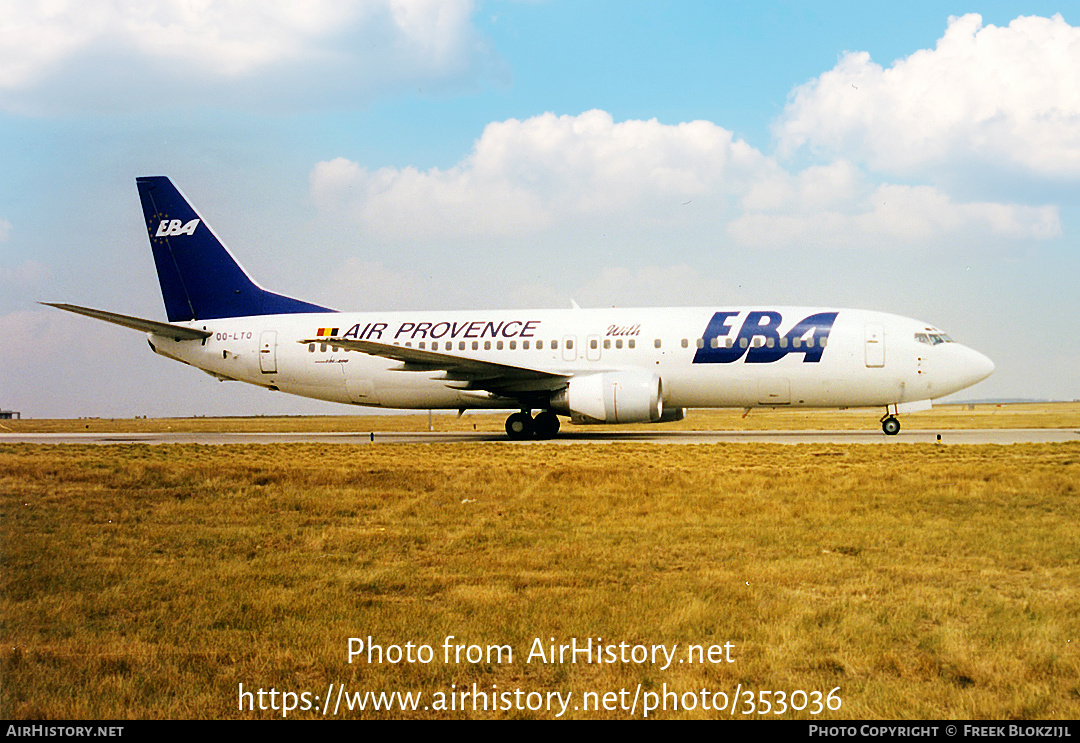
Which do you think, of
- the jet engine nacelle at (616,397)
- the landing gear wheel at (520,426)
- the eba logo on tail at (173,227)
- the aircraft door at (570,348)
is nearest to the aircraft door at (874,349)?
the jet engine nacelle at (616,397)

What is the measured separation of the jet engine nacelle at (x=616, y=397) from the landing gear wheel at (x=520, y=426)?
7.15 ft

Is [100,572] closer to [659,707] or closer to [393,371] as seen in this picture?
[659,707]

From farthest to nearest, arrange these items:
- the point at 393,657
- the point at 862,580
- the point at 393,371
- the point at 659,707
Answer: the point at 393,371 < the point at 862,580 < the point at 393,657 < the point at 659,707

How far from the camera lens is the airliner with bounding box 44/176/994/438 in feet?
69.4

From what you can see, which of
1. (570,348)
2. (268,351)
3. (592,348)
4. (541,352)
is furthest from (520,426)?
(268,351)

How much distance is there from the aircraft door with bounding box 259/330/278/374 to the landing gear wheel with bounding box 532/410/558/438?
340 inches

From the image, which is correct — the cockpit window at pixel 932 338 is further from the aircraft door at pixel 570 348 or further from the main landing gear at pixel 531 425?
the main landing gear at pixel 531 425

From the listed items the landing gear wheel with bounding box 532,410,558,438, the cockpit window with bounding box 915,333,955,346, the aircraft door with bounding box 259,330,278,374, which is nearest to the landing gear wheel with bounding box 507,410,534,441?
the landing gear wheel with bounding box 532,410,558,438

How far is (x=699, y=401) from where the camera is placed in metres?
22.2

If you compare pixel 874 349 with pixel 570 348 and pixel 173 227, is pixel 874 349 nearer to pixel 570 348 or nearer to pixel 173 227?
pixel 570 348

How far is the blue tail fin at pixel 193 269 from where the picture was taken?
2648 cm

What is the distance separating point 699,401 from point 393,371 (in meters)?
9.11

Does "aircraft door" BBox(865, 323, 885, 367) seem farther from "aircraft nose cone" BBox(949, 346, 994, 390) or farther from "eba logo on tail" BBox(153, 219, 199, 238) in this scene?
"eba logo on tail" BBox(153, 219, 199, 238)

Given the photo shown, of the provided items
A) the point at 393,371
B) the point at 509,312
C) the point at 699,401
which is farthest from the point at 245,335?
the point at 699,401
